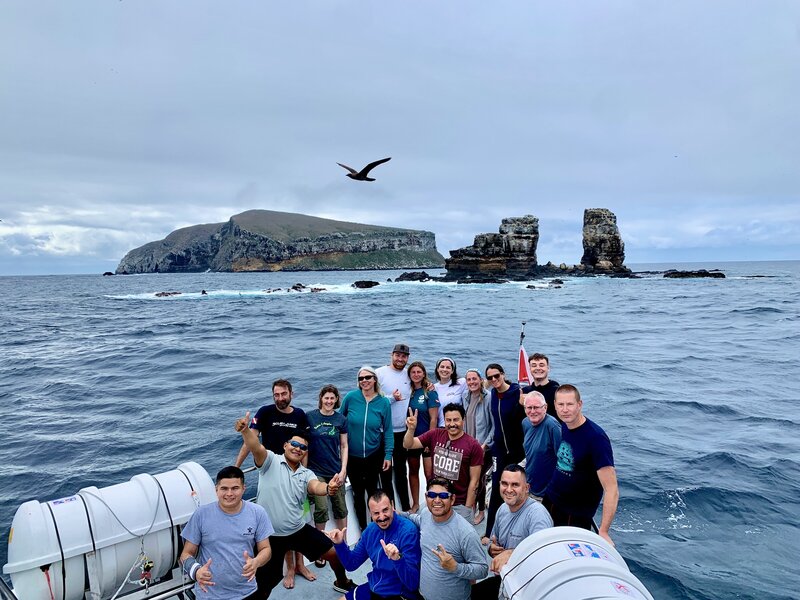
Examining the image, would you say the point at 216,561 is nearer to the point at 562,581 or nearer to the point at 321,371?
the point at 562,581

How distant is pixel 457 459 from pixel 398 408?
1.55m

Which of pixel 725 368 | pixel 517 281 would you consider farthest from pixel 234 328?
pixel 517 281

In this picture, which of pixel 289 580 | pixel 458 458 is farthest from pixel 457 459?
pixel 289 580

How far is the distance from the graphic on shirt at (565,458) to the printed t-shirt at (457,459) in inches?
34.2

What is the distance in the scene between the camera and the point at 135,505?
454 cm

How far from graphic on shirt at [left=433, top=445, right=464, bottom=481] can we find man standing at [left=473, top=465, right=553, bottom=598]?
1.04m

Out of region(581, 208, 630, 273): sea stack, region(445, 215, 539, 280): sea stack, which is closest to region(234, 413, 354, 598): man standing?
region(445, 215, 539, 280): sea stack

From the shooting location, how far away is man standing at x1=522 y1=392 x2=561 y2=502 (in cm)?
500

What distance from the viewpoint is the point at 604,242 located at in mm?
114188

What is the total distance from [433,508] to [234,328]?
34.9m

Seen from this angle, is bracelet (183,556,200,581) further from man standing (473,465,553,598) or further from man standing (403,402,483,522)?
man standing (403,402,483,522)

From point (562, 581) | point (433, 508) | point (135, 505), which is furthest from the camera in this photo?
point (135, 505)

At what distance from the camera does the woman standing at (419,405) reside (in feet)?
21.8

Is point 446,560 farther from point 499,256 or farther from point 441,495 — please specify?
point 499,256
